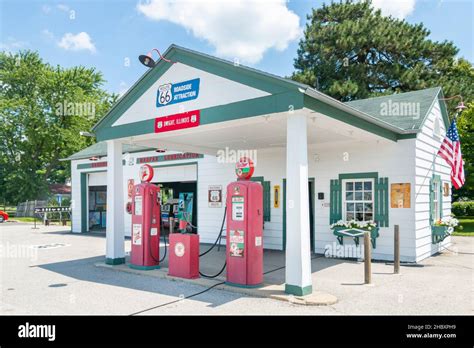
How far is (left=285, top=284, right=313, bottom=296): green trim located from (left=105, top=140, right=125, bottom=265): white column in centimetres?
477

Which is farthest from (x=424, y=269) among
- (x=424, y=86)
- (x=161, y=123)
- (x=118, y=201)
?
(x=424, y=86)

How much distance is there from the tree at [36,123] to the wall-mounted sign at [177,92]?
93.9 ft

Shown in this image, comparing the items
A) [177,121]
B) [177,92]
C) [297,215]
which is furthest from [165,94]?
[297,215]

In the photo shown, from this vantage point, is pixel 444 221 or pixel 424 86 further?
pixel 424 86

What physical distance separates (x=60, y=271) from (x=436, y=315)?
7.65 meters

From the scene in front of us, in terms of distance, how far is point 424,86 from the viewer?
84.6 ft

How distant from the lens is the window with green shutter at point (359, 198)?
10156 millimetres

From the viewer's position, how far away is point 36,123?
34875 millimetres

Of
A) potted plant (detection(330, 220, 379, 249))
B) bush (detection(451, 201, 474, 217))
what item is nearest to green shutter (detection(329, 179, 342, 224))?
potted plant (detection(330, 220, 379, 249))

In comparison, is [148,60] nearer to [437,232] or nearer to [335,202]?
[335,202]

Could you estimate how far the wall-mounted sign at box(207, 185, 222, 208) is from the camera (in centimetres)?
1353

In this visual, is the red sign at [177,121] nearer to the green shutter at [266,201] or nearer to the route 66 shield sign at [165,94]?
the route 66 shield sign at [165,94]

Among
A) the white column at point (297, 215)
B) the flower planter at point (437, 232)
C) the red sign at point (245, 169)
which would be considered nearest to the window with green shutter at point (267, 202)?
the flower planter at point (437, 232)
